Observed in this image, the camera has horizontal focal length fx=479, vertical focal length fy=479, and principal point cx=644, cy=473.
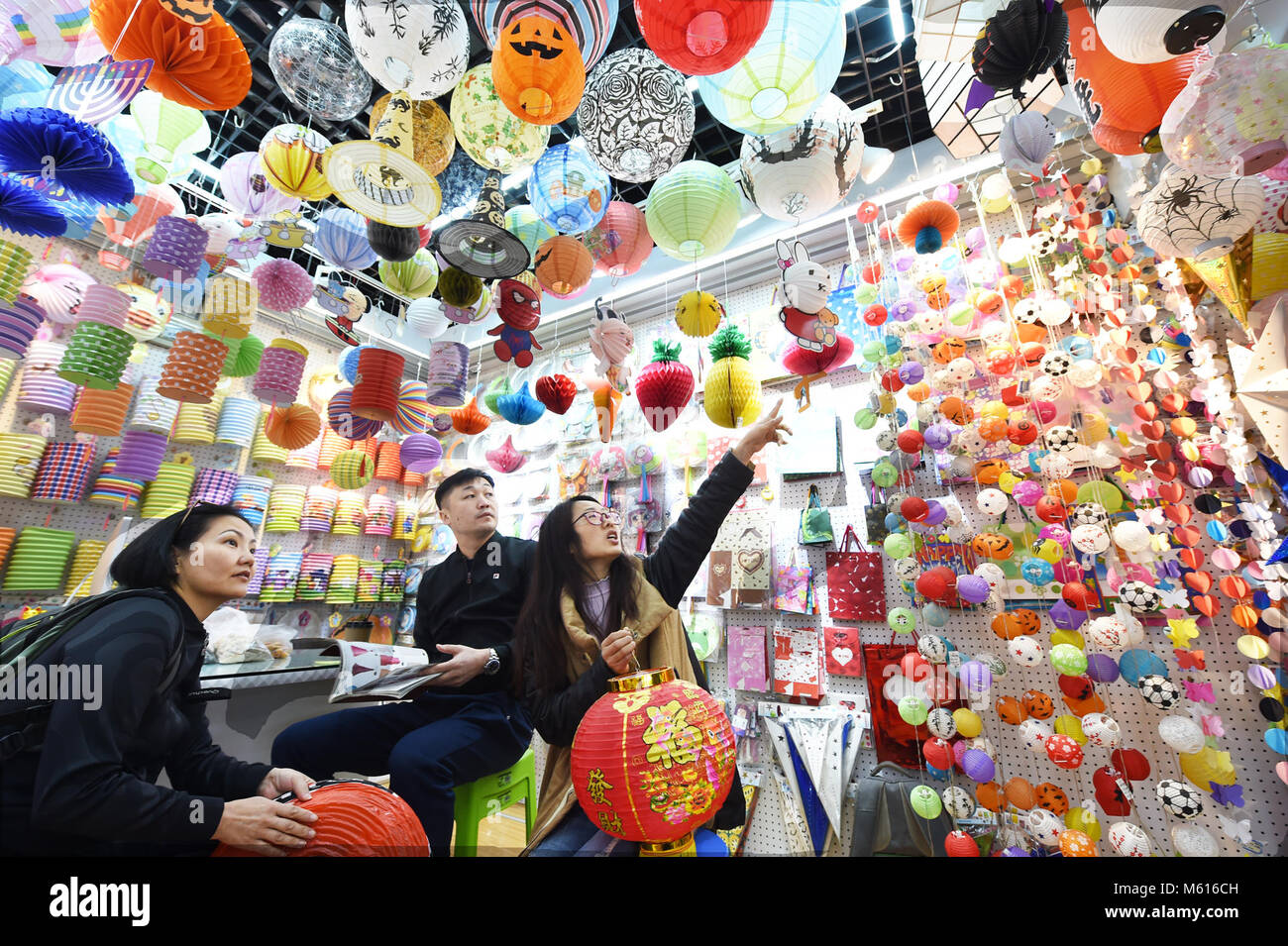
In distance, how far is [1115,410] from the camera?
194cm

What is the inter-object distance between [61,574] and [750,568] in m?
3.75

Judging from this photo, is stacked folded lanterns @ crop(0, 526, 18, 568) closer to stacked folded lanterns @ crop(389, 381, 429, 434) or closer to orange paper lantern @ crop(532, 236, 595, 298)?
stacked folded lanterns @ crop(389, 381, 429, 434)

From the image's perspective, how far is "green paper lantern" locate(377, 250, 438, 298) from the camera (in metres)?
2.17

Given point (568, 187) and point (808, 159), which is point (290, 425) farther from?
point (808, 159)

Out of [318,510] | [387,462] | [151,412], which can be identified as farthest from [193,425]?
[387,462]

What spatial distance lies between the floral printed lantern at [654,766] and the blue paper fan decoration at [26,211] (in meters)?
2.30

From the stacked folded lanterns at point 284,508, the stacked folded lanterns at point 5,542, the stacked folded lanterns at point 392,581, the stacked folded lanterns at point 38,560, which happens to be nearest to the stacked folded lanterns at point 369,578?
the stacked folded lanterns at point 392,581

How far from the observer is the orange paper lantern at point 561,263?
2002 millimetres

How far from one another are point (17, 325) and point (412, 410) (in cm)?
136

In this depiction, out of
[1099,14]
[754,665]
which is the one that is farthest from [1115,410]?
[754,665]

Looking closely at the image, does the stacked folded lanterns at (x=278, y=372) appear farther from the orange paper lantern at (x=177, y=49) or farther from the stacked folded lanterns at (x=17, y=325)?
the orange paper lantern at (x=177, y=49)

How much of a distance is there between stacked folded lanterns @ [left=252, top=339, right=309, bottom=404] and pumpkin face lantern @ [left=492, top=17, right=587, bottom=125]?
1.64 metres
